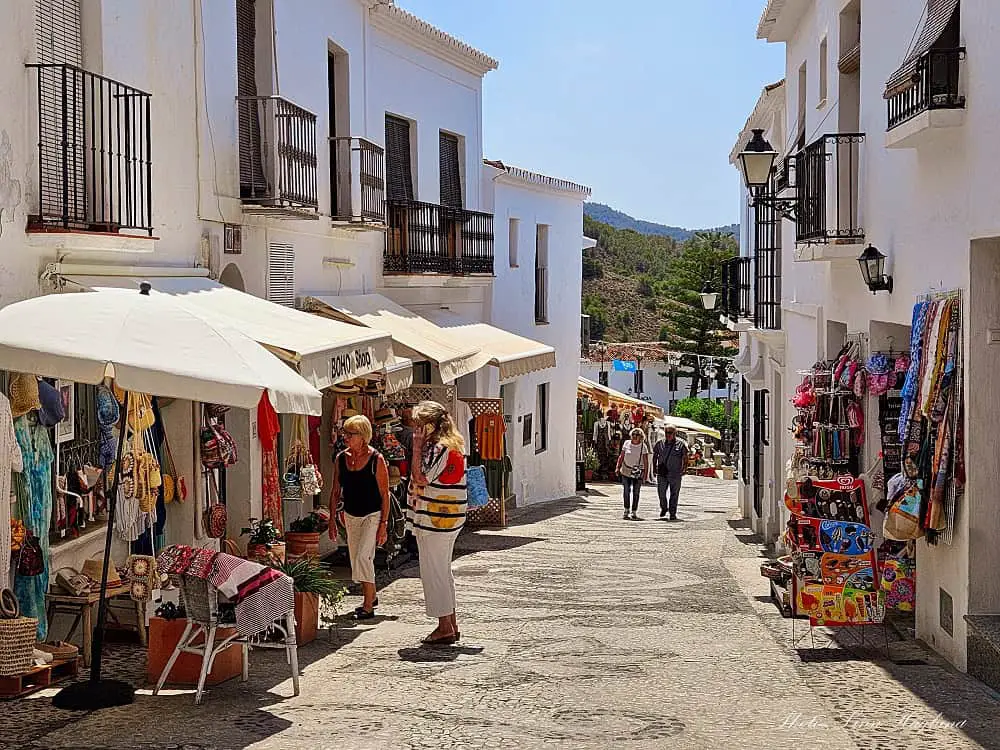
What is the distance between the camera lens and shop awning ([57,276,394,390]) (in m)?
10.5

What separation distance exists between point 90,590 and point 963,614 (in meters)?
6.04

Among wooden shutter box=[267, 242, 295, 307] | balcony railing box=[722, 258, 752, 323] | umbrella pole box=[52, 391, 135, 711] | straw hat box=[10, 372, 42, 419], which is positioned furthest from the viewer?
balcony railing box=[722, 258, 752, 323]

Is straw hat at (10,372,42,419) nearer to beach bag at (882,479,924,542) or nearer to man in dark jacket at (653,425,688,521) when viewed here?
beach bag at (882,479,924,542)

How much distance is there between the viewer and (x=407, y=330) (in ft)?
55.5

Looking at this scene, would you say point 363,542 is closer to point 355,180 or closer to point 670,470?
point 355,180

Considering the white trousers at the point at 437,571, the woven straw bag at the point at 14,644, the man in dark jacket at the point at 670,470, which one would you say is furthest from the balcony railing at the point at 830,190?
the man in dark jacket at the point at 670,470

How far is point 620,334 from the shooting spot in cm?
8894

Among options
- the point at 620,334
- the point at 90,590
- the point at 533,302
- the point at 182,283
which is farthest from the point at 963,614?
the point at 620,334

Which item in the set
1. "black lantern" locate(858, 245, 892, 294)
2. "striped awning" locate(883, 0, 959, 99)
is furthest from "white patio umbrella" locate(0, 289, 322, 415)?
"black lantern" locate(858, 245, 892, 294)

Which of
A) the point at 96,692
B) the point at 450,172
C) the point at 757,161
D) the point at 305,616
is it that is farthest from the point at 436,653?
the point at 450,172

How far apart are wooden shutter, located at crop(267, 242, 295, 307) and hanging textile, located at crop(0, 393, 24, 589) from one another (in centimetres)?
605

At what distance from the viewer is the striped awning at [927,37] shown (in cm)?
936

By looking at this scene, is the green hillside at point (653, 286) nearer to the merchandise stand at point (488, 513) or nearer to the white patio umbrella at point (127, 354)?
the merchandise stand at point (488, 513)

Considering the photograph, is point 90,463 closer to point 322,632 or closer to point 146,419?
point 146,419
